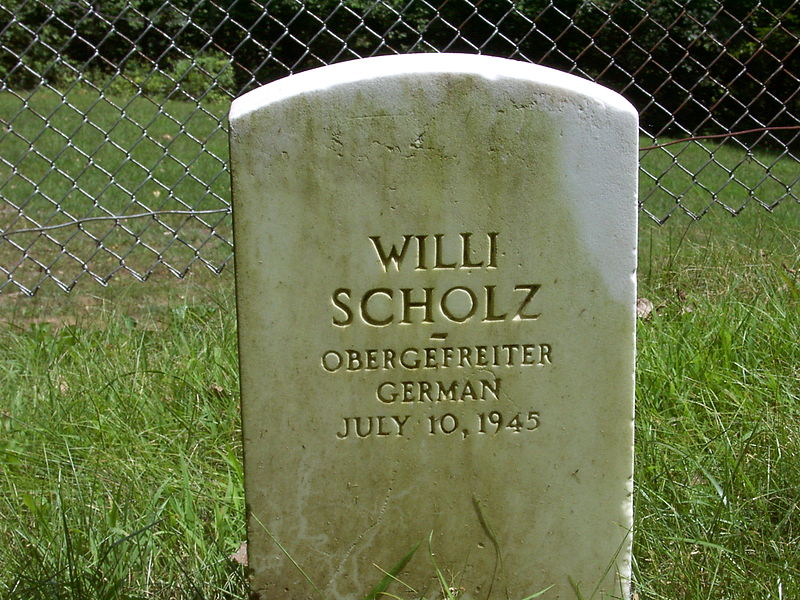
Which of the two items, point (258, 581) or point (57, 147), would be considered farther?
point (57, 147)

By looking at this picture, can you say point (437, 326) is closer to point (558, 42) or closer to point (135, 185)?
point (135, 185)

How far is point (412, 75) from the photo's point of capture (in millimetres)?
1848

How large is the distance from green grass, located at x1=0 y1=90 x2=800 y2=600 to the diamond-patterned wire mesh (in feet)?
3.20

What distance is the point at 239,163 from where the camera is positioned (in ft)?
6.09

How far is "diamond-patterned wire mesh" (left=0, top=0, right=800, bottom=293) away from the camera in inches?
197

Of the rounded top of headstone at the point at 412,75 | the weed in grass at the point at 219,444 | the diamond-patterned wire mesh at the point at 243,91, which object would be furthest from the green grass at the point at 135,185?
the rounded top of headstone at the point at 412,75

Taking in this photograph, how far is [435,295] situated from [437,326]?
64mm

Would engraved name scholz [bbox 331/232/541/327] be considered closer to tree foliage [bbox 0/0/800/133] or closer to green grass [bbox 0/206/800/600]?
green grass [bbox 0/206/800/600]

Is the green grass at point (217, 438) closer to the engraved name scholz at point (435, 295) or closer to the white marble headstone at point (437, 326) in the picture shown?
the white marble headstone at point (437, 326)

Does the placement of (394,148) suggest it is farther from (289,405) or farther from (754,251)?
(754,251)

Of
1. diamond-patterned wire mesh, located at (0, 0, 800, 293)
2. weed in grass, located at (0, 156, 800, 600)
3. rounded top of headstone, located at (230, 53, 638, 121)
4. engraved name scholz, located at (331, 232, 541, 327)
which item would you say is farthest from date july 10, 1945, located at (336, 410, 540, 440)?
diamond-patterned wire mesh, located at (0, 0, 800, 293)

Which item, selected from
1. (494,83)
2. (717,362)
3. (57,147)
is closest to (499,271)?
(494,83)

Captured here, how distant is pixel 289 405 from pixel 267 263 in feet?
0.97

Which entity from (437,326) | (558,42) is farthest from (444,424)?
(558,42)
